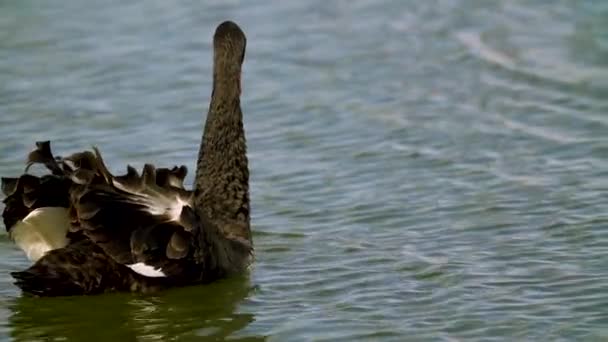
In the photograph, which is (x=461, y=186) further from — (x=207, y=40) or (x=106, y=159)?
(x=207, y=40)

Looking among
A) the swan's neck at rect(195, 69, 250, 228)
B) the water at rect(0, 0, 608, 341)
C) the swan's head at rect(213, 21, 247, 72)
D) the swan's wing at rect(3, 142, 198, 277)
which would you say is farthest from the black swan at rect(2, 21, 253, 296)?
the swan's head at rect(213, 21, 247, 72)

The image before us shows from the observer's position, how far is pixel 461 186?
8922 millimetres

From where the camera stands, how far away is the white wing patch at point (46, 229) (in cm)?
710

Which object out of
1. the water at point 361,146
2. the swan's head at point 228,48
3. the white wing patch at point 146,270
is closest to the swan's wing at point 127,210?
the white wing patch at point 146,270

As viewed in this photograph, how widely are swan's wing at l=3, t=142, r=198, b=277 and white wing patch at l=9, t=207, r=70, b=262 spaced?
0.11 feet

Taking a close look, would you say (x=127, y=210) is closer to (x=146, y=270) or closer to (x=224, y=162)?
(x=146, y=270)

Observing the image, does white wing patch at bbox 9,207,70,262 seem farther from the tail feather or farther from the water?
the water

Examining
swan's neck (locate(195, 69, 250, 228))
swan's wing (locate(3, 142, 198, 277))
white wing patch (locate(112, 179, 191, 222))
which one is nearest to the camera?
swan's wing (locate(3, 142, 198, 277))

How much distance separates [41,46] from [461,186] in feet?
15.6

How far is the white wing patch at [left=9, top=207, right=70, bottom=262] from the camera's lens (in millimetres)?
7102

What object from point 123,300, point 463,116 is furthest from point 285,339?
point 463,116

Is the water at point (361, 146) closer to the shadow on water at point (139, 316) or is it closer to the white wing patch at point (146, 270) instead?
the shadow on water at point (139, 316)

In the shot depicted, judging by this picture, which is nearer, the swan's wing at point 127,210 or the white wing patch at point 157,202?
the swan's wing at point 127,210

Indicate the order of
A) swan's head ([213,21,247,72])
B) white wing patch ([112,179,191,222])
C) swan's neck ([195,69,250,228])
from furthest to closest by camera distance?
swan's head ([213,21,247,72]) → swan's neck ([195,69,250,228]) → white wing patch ([112,179,191,222])
